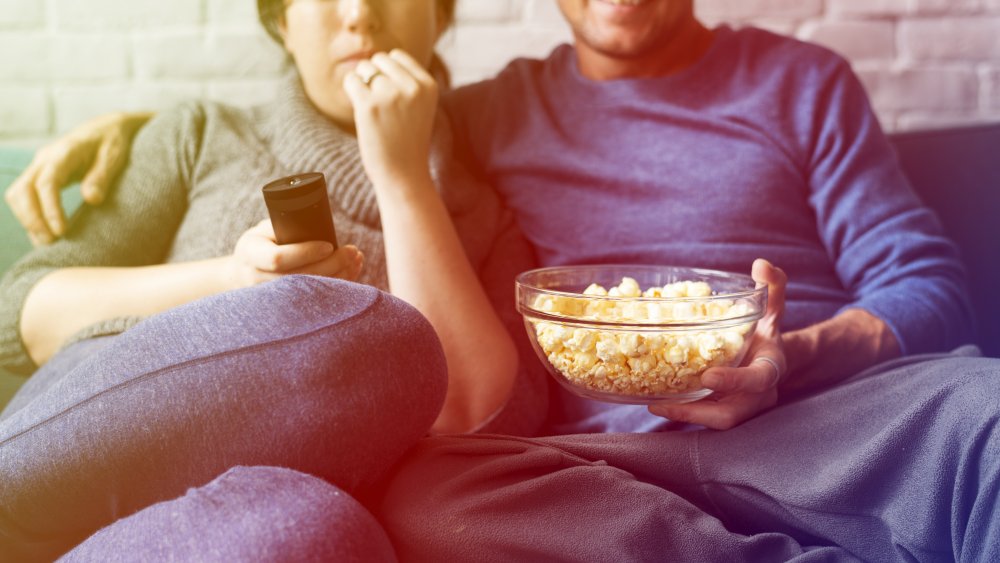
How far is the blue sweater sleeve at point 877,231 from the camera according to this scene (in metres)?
0.96

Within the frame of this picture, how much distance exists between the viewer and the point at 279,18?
1.08 m

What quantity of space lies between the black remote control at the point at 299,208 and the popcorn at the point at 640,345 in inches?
7.9

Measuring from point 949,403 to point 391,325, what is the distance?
1.47 ft

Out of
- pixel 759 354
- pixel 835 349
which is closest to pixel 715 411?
pixel 759 354

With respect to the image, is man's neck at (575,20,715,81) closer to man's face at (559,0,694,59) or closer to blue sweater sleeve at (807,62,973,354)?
man's face at (559,0,694,59)

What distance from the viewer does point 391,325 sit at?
0.70 meters

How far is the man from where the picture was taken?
67 centimetres

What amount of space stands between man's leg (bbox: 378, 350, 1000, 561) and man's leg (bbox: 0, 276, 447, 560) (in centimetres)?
8

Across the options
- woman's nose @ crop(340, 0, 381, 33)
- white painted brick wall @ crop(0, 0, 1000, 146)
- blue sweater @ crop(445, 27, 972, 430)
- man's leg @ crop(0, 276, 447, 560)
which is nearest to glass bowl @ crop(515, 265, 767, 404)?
man's leg @ crop(0, 276, 447, 560)

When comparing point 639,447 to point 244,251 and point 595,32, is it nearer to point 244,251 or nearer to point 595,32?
point 244,251

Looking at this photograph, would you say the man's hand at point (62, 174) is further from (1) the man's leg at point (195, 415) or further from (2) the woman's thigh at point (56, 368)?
(1) the man's leg at point (195, 415)

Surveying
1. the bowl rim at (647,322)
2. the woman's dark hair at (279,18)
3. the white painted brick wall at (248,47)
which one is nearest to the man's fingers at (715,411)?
the bowl rim at (647,322)

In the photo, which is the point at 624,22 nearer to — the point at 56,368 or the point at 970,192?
the point at 970,192

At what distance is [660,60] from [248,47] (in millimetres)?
629
